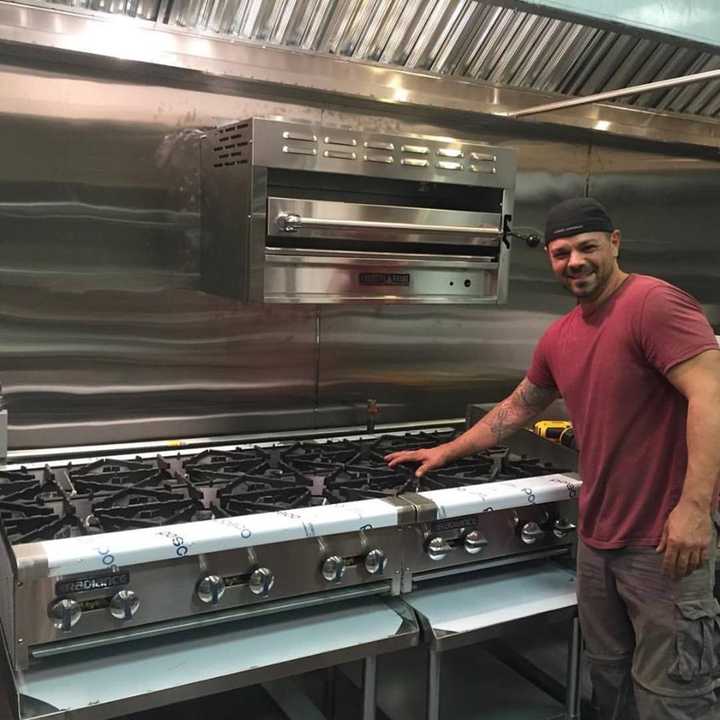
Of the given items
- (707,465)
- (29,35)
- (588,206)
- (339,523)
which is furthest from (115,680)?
(29,35)

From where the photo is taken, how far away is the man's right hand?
1.72 metres

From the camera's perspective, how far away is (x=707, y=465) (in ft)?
4.29

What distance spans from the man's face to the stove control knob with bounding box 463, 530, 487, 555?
51 centimetres

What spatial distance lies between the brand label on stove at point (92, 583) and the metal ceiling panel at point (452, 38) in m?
1.15

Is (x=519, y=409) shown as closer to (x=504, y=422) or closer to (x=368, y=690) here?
(x=504, y=422)

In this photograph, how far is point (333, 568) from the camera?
4.51ft

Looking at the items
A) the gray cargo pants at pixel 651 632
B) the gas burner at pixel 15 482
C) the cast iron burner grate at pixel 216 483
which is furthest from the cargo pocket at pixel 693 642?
the gas burner at pixel 15 482

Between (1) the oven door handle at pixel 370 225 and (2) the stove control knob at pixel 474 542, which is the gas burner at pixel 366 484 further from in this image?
(1) the oven door handle at pixel 370 225

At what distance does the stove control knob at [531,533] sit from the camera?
5.24 ft

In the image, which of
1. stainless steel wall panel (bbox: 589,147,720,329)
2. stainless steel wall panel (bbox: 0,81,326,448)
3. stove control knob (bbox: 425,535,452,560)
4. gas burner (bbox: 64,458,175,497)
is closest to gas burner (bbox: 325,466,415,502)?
stove control knob (bbox: 425,535,452,560)

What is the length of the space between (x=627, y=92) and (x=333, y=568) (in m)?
1.22

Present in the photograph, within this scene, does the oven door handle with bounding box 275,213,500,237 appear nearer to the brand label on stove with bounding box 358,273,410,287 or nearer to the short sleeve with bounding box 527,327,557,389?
the brand label on stove with bounding box 358,273,410,287

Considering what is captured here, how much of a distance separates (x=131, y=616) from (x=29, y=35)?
1169mm

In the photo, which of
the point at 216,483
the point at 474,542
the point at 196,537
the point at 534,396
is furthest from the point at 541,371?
the point at 196,537
